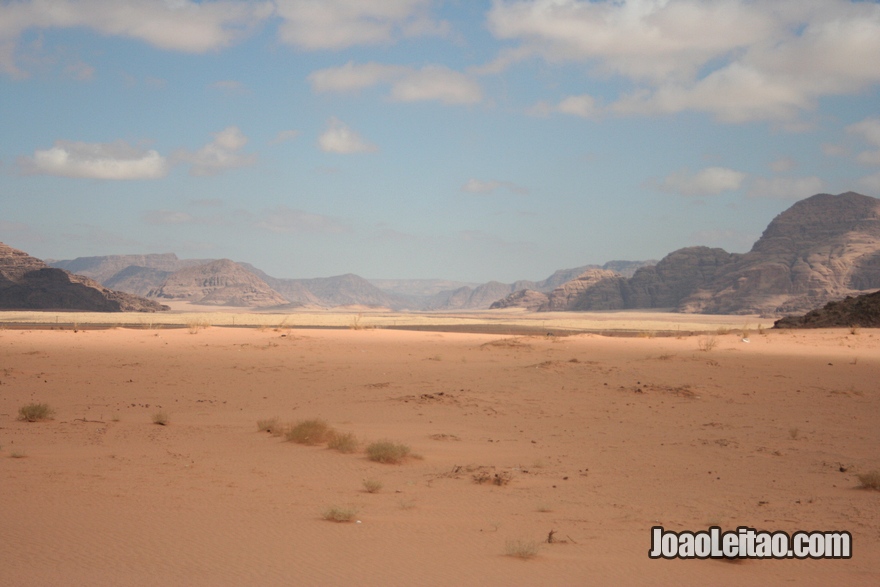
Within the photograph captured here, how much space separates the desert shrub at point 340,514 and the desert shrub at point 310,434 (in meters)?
3.83

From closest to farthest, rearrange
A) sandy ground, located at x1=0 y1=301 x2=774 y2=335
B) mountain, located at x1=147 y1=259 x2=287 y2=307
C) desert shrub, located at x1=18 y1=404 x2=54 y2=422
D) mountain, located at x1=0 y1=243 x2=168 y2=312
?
1. desert shrub, located at x1=18 y1=404 x2=54 y2=422
2. sandy ground, located at x1=0 y1=301 x2=774 y2=335
3. mountain, located at x1=0 y1=243 x2=168 y2=312
4. mountain, located at x1=147 y1=259 x2=287 y2=307

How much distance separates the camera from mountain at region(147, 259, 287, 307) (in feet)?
550

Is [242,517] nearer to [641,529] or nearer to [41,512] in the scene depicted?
[41,512]

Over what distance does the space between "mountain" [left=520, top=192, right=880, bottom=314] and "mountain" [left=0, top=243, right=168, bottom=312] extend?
78.7 metres

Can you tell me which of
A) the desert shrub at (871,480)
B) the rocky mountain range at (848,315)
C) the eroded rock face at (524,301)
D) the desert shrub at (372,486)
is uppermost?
the eroded rock face at (524,301)

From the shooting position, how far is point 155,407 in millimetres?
13500

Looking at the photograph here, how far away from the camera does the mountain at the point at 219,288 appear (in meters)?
168

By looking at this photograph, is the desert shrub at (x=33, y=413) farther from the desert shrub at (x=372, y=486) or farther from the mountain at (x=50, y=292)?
the mountain at (x=50, y=292)

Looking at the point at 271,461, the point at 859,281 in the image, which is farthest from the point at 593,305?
the point at 271,461

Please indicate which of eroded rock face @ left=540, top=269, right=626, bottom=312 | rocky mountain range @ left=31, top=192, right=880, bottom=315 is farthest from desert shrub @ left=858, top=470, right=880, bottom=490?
eroded rock face @ left=540, top=269, right=626, bottom=312

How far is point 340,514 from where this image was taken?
20.6 feet

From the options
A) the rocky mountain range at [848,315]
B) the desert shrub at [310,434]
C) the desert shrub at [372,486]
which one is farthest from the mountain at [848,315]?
the desert shrub at [372,486]

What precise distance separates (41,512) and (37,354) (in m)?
17.7

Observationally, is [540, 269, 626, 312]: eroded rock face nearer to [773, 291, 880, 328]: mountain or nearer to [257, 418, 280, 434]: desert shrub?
[773, 291, 880, 328]: mountain
